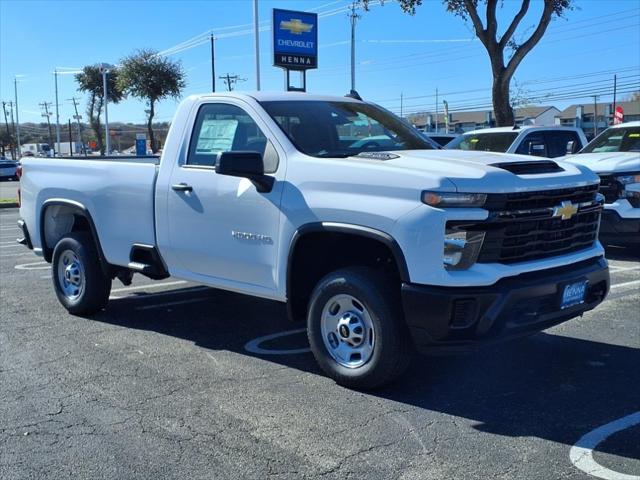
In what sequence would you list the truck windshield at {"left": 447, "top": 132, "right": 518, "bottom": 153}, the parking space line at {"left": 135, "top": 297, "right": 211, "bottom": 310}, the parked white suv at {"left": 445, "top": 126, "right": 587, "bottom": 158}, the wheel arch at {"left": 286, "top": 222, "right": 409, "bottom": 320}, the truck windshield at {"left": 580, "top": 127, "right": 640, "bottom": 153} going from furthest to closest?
1. the truck windshield at {"left": 447, "top": 132, "right": 518, "bottom": 153}
2. the parked white suv at {"left": 445, "top": 126, "right": 587, "bottom": 158}
3. the truck windshield at {"left": 580, "top": 127, "right": 640, "bottom": 153}
4. the parking space line at {"left": 135, "top": 297, "right": 211, "bottom": 310}
5. the wheel arch at {"left": 286, "top": 222, "right": 409, "bottom": 320}

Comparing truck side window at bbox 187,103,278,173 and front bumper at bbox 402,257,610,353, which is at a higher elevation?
truck side window at bbox 187,103,278,173

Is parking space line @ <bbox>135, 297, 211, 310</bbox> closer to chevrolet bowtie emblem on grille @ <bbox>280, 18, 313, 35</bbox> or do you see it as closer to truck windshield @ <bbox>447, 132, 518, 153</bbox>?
truck windshield @ <bbox>447, 132, 518, 153</bbox>

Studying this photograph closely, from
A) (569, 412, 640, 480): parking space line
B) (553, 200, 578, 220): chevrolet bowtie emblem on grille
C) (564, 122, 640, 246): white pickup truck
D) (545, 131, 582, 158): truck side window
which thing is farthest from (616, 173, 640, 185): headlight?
(569, 412, 640, 480): parking space line

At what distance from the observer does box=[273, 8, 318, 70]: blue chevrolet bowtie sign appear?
934 inches

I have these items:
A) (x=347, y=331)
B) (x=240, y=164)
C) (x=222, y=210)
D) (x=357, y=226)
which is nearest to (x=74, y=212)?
(x=222, y=210)

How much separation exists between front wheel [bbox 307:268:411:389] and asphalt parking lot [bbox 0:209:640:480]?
0.57 ft

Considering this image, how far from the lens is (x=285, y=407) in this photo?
4.58 metres

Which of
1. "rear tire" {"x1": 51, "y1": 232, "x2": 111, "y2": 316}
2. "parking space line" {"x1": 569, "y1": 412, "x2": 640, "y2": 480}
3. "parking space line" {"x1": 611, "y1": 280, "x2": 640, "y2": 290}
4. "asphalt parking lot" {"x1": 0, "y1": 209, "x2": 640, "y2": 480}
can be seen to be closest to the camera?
"parking space line" {"x1": 569, "y1": 412, "x2": 640, "y2": 480}

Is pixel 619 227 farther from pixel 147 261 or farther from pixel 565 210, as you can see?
pixel 147 261

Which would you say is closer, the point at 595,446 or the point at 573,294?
the point at 595,446

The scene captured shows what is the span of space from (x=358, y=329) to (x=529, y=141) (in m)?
8.56

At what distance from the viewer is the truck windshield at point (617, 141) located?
11.0m

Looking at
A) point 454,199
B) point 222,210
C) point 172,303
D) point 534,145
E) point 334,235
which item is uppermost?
point 534,145

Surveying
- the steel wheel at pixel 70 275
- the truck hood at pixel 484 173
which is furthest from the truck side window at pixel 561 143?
the steel wheel at pixel 70 275
